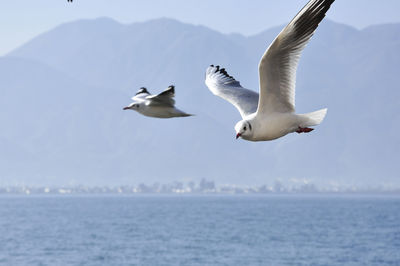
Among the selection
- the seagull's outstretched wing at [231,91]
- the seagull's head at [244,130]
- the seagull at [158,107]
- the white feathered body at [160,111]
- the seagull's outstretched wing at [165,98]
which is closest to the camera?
the seagull's head at [244,130]

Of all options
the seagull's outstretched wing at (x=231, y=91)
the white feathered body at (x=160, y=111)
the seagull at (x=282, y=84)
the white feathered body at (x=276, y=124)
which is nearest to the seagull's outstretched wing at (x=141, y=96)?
the white feathered body at (x=160, y=111)

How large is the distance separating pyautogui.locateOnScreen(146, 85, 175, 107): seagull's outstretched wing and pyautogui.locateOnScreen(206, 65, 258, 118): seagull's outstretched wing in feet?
3.43

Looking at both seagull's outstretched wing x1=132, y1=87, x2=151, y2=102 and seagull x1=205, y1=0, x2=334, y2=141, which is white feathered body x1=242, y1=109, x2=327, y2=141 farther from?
seagull's outstretched wing x1=132, y1=87, x2=151, y2=102

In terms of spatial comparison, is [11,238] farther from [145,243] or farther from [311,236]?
[311,236]

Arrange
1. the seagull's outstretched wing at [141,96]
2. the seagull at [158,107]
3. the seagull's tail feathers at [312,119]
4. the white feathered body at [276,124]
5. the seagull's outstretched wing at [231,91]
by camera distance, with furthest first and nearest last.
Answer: the seagull's outstretched wing at [141,96]
the seagull's outstretched wing at [231,91]
the seagull at [158,107]
the seagull's tail feathers at [312,119]
the white feathered body at [276,124]

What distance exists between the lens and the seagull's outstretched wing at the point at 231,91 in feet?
35.4

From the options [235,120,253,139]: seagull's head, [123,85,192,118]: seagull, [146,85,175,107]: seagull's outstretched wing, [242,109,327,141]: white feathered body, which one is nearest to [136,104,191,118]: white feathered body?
[123,85,192,118]: seagull

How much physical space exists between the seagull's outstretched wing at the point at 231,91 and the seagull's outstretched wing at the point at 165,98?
3.43ft

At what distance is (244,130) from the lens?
7.94 m

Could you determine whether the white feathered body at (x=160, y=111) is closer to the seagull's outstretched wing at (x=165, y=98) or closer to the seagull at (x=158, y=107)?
the seagull at (x=158, y=107)

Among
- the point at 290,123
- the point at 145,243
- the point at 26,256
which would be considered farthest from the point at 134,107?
the point at 145,243

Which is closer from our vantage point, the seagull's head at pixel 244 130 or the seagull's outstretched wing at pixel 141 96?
the seagull's head at pixel 244 130

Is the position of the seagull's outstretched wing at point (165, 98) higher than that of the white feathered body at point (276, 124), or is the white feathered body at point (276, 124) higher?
the seagull's outstretched wing at point (165, 98)

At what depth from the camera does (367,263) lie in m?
134
